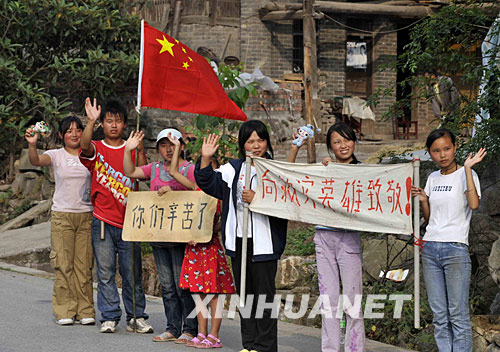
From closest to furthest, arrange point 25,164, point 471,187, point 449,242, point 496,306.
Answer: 1. point 471,187
2. point 449,242
3. point 496,306
4. point 25,164

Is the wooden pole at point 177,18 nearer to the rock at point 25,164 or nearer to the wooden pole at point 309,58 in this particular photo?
the wooden pole at point 309,58

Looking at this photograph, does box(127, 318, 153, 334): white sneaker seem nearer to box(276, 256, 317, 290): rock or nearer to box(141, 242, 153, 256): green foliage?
box(276, 256, 317, 290): rock

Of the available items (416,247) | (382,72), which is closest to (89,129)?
(416,247)

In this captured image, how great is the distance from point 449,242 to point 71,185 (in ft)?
11.8

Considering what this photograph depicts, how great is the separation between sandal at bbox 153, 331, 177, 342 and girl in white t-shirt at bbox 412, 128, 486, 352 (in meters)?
2.31

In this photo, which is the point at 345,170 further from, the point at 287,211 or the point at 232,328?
the point at 232,328

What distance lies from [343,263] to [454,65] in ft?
12.4

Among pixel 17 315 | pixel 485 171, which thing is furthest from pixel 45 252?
pixel 485 171

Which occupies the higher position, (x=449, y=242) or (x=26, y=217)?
(x=449, y=242)

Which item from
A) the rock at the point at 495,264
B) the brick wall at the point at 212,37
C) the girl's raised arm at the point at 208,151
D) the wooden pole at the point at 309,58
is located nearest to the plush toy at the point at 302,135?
the girl's raised arm at the point at 208,151

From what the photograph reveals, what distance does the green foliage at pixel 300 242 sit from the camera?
10.7 m

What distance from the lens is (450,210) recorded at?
19.0 ft

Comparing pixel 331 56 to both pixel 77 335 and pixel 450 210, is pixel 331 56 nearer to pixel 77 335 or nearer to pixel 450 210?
pixel 77 335

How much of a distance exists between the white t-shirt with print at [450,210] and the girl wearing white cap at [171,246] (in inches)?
84.6
